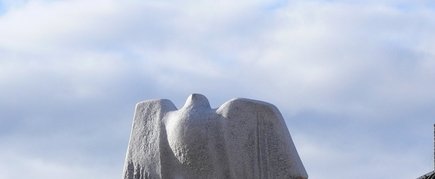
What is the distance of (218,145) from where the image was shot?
24156 millimetres

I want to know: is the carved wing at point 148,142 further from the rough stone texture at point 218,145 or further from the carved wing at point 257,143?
the carved wing at point 257,143

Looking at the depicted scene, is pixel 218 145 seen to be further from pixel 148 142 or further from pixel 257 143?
pixel 148 142

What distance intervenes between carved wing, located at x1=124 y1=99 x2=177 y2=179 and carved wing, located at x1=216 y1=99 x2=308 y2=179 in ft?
2.45

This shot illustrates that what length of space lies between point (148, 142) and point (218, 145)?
923 mm

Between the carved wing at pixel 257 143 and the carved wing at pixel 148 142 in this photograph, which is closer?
the carved wing at pixel 257 143

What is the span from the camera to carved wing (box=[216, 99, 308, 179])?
24.2 metres

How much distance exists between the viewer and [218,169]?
24.1 m

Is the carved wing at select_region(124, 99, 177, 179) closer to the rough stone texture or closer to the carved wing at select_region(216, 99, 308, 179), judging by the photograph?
the rough stone texture

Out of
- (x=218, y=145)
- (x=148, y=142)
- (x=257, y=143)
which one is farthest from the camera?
(x=148, y=142)

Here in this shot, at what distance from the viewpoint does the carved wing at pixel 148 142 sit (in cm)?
2445

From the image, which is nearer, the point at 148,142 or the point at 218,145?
the point at 218,145

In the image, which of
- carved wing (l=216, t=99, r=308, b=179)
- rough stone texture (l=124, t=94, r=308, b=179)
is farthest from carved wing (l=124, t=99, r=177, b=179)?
carved wing (l=216, t=99, r=308, b=179)

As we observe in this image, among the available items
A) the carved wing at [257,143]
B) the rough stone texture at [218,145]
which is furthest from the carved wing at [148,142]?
the carved wing at [257,143]

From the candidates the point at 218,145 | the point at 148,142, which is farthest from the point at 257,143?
the point at 148,142
